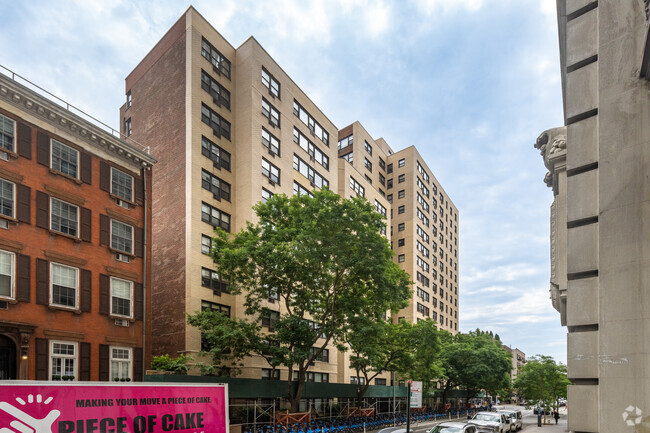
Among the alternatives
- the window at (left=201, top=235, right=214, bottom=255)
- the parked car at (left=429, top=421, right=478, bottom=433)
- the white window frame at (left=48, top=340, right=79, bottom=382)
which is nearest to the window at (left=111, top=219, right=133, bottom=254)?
the white window frame at (left=48, top=340, right=79, bottom=382)

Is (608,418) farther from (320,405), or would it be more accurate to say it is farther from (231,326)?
(320,405)

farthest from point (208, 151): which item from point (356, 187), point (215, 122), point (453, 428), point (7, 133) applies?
point (453, 428)

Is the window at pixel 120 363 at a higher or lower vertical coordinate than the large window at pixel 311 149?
lower

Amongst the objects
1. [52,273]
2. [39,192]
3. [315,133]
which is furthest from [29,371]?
[315,133]

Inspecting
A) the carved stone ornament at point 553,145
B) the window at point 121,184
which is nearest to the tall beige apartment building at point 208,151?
the window at point 121,184

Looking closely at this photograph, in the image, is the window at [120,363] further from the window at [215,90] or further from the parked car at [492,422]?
the window at [215,90]

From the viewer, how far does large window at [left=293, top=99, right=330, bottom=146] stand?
149 feet

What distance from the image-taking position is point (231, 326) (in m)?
28.3

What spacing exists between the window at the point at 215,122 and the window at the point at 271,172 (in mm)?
3700

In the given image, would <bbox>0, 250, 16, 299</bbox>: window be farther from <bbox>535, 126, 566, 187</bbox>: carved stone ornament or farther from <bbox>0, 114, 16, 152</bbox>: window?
<bbox>535, 126, 566, 187</bbox>: carved stone ornament

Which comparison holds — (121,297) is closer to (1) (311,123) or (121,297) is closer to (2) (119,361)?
(2) (119,361)

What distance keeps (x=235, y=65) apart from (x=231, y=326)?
23.1 meters

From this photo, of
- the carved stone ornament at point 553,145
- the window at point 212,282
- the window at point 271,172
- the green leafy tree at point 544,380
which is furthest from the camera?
the green leafy tree at point 544,380

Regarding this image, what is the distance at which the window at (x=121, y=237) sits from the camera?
24016mm
